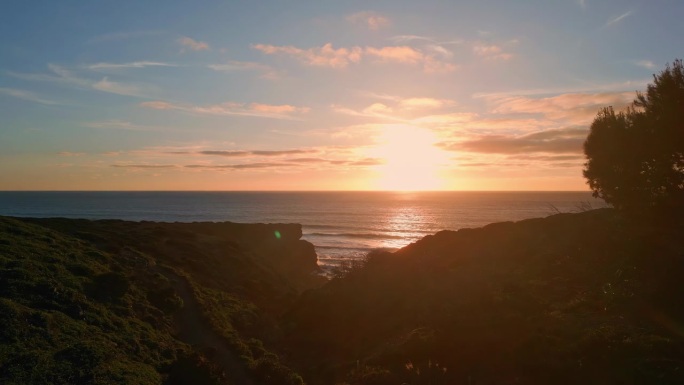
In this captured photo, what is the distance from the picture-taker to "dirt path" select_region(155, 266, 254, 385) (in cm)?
2350

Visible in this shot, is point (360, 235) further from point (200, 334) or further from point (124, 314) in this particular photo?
point (124, 314)

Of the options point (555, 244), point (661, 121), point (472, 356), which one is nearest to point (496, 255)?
point (555, 244)

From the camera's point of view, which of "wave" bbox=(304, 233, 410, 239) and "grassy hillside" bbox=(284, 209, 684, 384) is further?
"wave" bbox=(304, 233, 410, 239)

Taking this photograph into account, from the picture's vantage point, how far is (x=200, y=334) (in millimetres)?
28016

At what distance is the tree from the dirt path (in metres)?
23.7

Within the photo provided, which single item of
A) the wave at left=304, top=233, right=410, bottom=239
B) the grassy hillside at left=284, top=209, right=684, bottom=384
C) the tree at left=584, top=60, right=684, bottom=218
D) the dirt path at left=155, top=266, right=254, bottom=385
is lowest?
the wave at left=304, top=233, right=410, bottom=239

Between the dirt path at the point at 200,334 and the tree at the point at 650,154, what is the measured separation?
2370 cm

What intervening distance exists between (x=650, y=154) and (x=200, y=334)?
27.1m

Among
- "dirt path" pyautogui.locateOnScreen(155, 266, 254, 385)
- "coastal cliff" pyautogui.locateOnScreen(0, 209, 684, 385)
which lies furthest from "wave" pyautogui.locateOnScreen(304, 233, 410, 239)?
"dirt path" pyautogui.locateOnScreen(155, 266, 254, 385)

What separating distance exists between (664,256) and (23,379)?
29.1 metres

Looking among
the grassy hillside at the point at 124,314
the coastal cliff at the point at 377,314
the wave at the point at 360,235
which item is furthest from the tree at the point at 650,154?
the wave at the point at 360,235

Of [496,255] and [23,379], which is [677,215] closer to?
[496,255]

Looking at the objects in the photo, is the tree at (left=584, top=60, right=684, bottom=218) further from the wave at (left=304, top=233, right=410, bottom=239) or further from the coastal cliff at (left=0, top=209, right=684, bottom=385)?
the wave at (left=304, top=233, right=410, bottom=239)

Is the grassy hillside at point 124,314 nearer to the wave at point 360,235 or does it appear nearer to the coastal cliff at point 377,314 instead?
the coastal cliff at point 377,314
